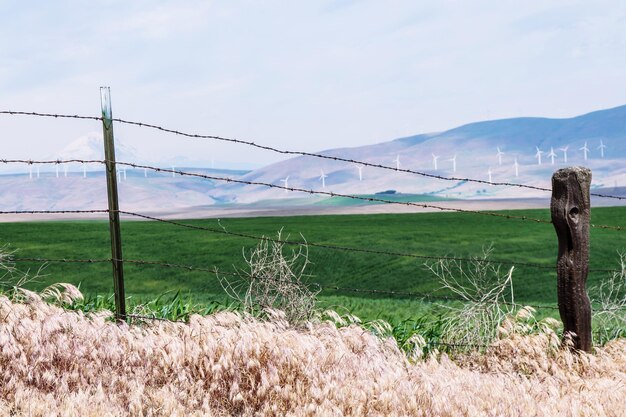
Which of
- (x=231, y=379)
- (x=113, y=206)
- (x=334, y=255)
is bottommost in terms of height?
(x=334, y=255)

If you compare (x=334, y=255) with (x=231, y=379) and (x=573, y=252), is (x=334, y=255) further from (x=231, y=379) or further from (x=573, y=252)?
(x=231, y=379)

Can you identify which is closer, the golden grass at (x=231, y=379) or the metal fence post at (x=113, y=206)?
the golden grass at (x=231, y=379)

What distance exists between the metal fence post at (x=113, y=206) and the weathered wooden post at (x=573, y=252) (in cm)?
422

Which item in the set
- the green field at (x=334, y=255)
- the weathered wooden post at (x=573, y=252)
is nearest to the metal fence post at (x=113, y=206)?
the green field at (x=334, y=255)

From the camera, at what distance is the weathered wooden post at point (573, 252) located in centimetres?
794

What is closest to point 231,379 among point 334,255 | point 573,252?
point 573,252

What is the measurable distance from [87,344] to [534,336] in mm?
4242

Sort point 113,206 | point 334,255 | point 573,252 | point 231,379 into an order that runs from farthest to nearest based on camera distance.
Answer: point 334,255, point 573,252, point 113,206, point 231,379

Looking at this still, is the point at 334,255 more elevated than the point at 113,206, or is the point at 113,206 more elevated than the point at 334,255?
the point at 113,206

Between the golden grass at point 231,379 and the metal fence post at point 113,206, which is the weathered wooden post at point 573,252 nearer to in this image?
the golden grass at point 231,379

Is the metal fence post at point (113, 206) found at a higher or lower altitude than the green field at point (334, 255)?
higher

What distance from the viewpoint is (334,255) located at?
59.0ft

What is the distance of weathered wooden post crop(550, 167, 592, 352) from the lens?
7.94m

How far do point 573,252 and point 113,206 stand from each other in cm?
444
